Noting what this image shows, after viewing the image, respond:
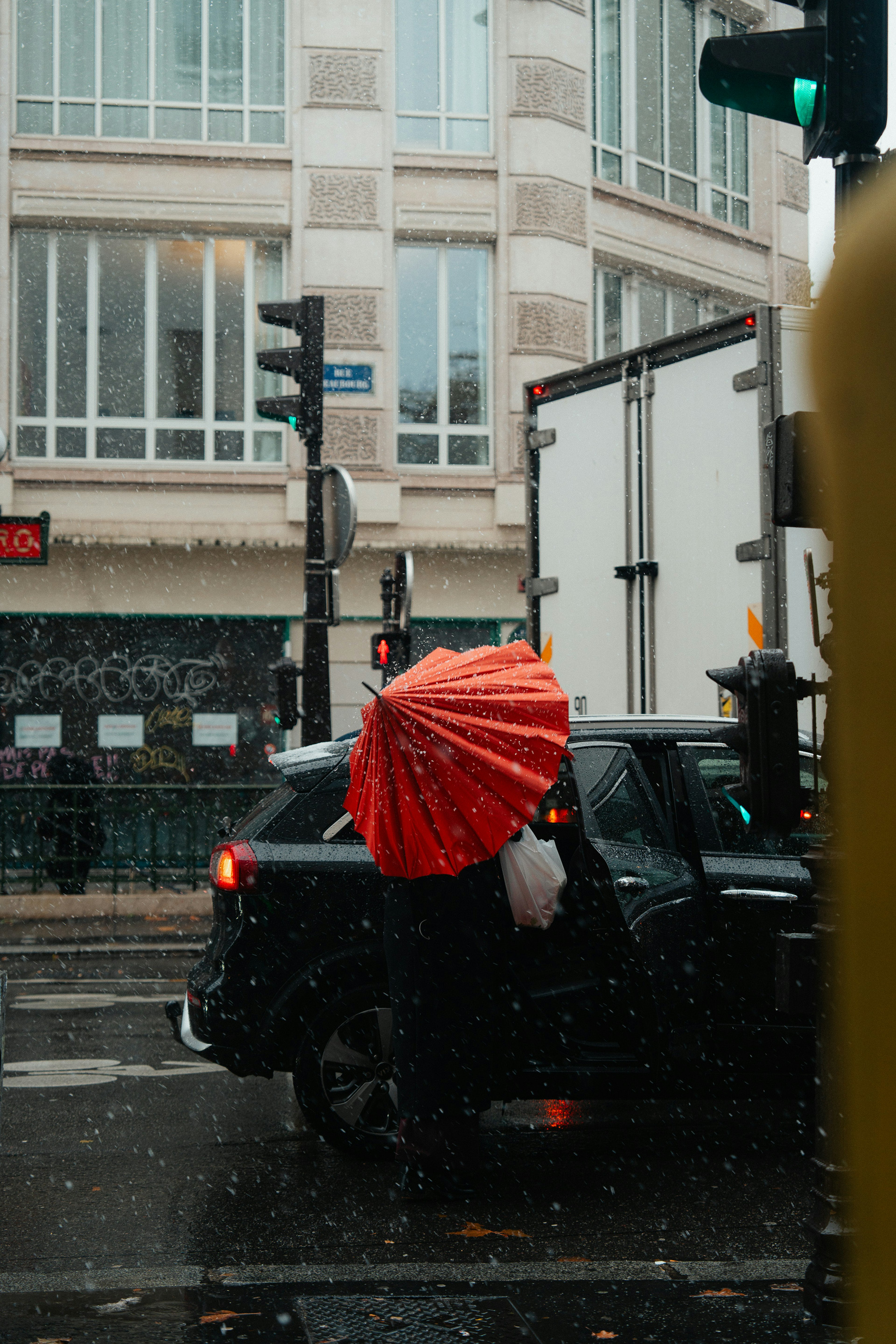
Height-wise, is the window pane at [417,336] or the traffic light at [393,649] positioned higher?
the window pane at [417,336]

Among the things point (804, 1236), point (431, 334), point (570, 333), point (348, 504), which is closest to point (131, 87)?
point (431, 334)

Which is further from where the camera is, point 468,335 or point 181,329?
point 468,335

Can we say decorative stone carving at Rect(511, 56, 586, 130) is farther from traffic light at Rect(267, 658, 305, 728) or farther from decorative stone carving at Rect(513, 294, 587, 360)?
traffic light at Rect(267, 658, 305, 728)

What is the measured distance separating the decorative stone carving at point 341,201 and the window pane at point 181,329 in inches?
65.5

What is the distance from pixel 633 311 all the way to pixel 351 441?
193 inches

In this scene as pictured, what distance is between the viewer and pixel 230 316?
19406mm

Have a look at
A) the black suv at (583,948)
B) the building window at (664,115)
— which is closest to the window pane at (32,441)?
Answer: the building window at (664,115)

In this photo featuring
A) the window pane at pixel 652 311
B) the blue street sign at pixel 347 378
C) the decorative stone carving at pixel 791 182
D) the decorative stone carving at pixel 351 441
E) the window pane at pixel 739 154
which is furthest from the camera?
the decorative stone carving at pixel 791 182

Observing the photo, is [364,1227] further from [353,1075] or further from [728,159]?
[728,159]

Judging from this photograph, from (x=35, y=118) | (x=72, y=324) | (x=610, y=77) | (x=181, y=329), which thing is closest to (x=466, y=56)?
(x=610, y=77)

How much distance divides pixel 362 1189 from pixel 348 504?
805 cm

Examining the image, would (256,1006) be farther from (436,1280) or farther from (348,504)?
(348,504)

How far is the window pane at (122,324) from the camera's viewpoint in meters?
19.1

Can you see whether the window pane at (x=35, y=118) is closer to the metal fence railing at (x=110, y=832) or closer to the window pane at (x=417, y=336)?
the window pane at (x=417, y=336)
